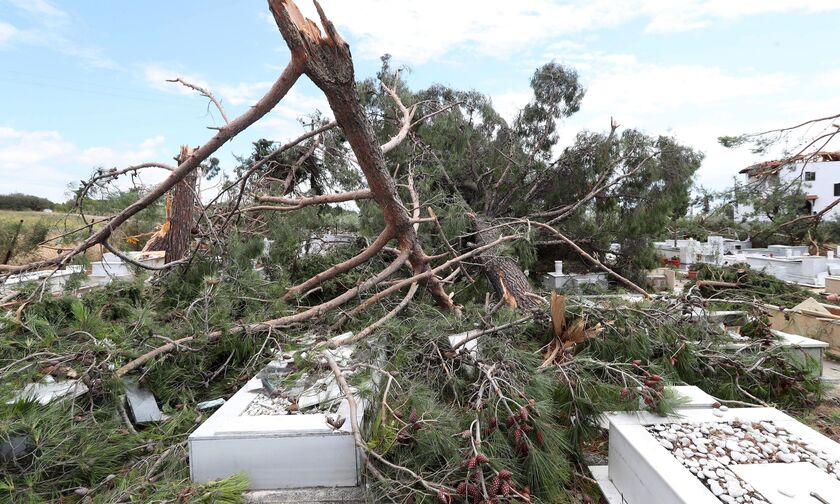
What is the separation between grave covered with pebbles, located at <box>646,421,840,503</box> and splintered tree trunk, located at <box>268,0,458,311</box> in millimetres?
2052

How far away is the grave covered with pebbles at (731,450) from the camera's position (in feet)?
4.48

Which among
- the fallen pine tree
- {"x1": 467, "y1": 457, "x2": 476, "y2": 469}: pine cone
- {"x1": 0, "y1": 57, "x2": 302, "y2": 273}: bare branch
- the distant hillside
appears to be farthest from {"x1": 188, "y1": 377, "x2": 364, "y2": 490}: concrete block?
the distant hillside

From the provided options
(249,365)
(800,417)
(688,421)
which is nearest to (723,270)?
(800,417)

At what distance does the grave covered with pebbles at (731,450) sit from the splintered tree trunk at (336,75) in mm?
2052

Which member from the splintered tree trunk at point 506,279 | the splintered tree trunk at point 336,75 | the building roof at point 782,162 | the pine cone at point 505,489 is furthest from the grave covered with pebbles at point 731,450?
the building roof at point 782,162

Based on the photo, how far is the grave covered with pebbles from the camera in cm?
137

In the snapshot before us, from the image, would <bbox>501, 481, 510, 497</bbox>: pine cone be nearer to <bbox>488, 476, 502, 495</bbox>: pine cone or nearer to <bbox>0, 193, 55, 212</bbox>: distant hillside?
<bbox>488, 476, 502, 495</bbox>: pine cone

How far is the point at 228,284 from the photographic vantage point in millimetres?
3264

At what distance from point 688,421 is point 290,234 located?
362 cm

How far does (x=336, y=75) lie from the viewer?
2162 millimetres

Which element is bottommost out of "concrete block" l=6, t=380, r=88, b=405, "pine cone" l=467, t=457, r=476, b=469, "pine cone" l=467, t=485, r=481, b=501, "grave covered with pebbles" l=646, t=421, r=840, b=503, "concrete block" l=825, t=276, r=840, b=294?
"concrete block" l=825, t=276, r=840, b=294

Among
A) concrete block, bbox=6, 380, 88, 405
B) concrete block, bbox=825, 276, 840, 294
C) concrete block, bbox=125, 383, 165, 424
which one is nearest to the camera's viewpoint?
concrete block, bbox=6, 380, 88, 405

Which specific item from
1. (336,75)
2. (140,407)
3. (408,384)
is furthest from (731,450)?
(140,407)

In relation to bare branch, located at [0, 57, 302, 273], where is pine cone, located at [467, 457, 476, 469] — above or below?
below
